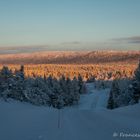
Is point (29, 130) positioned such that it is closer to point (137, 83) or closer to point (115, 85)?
point (137, 83)

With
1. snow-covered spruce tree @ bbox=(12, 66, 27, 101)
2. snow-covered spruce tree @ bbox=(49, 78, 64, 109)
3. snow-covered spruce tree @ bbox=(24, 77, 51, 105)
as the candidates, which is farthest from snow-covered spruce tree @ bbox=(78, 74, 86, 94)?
snow-covered spruce tree @ bbox=(12, 66, 27, 101)

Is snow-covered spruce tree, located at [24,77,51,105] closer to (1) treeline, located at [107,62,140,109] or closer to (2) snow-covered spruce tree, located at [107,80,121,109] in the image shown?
(2) snow-covered spruce tree, located at [107,80,121,109]

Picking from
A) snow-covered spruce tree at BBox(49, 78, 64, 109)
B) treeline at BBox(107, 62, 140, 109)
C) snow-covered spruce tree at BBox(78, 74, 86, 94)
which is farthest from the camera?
snow-covered spruce tree at BBox(78, 74, 86, 94)

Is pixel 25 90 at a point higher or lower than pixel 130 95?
higher

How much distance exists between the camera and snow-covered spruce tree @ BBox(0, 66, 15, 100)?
48469 millimetres

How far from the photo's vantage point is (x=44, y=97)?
5759cm

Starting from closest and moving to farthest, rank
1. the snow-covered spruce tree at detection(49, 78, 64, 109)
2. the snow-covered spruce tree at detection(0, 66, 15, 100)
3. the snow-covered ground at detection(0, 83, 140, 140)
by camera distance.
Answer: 1. the snow-covered ground at detection(0, 83, 140, 140)
2. the snow-covered spruce tree at detection(0, 66, 15, 100)
3. the snow-covered spruce tree at detection(49, 78, 64, 109)

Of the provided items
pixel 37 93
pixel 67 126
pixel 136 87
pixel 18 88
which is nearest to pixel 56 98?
pixel 37 93

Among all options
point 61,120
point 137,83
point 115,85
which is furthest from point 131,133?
point 115,85

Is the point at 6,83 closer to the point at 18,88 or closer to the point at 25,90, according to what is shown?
the point at 18,88

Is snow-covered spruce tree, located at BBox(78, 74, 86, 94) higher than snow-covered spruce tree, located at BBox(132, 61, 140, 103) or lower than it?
lower

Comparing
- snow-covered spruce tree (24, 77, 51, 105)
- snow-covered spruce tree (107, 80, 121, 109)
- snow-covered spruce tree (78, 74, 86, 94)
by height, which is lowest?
snow-covered spruce tree (78, 74, 86, 94)

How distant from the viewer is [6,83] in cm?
4950

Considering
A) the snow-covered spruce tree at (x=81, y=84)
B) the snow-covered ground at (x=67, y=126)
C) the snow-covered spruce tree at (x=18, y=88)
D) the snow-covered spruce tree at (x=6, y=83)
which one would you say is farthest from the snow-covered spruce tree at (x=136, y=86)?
the snow-covered spruce tree at (x=81, y=84)
